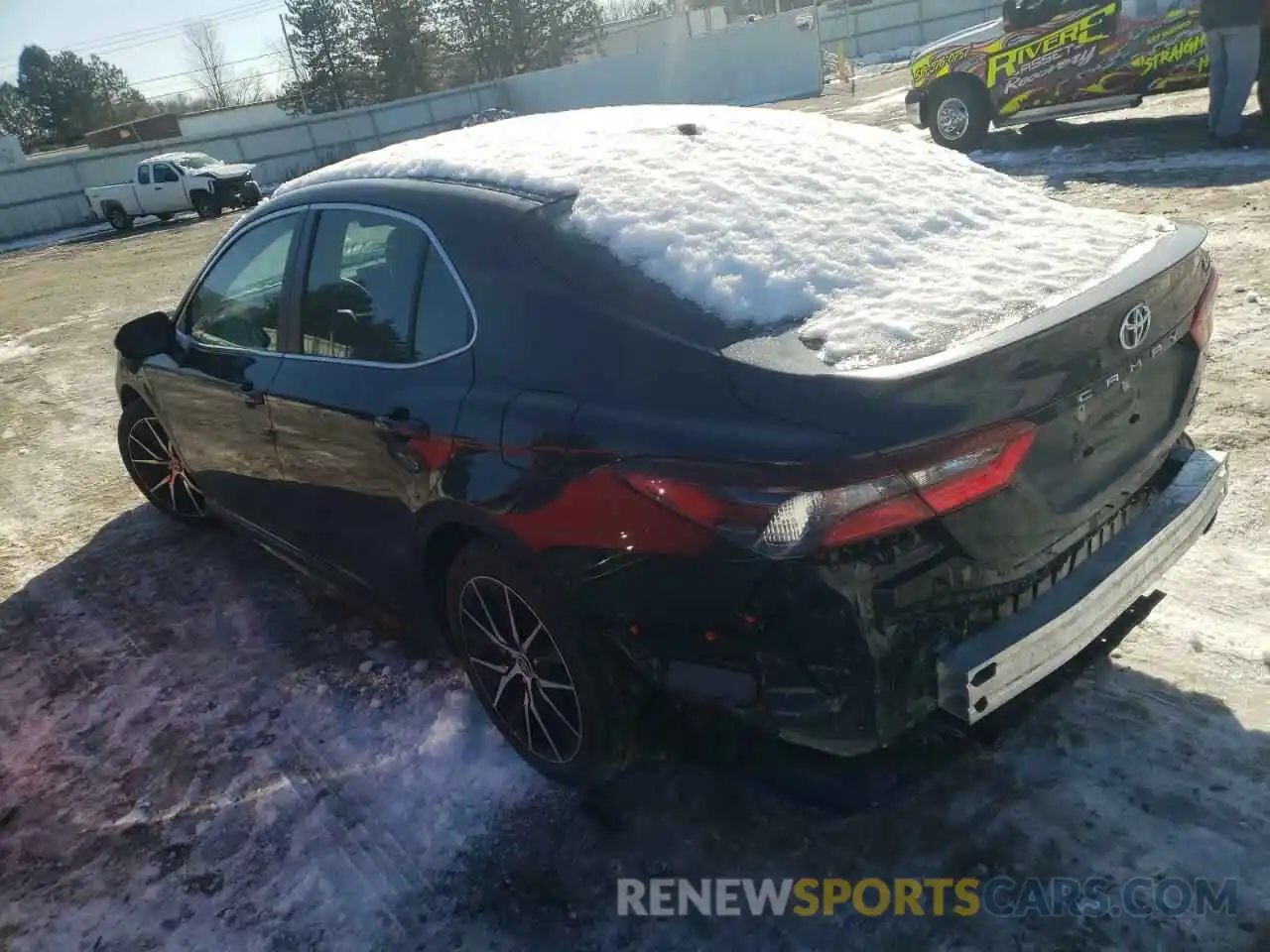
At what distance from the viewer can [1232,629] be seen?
3.01 m

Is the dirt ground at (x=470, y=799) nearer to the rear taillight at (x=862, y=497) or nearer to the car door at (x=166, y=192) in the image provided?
the rear taillight at (x=862, y=497)

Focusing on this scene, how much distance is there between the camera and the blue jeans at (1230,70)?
9367mm

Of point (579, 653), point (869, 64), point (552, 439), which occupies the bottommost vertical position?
point (869, 64)

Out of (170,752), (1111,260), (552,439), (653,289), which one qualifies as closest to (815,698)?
(552,439)

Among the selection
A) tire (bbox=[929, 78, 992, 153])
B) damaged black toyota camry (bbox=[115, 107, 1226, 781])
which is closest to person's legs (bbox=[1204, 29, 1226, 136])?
tire (bbox=[929, 78, 992, 153])

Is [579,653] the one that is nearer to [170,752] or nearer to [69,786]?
[170,752]

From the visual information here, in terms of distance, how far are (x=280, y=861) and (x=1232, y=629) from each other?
2934 millimetres

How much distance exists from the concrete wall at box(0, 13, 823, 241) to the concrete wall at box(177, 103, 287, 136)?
1894 centimetres

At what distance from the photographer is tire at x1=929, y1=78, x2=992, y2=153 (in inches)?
492

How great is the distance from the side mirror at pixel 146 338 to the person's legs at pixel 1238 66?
10064mm

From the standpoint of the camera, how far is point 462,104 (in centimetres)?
3784

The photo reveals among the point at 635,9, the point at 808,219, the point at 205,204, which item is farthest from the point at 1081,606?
the point at 635,9

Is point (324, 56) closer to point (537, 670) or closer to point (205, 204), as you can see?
point (205, 204)

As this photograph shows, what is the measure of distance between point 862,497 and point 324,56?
187 ft
